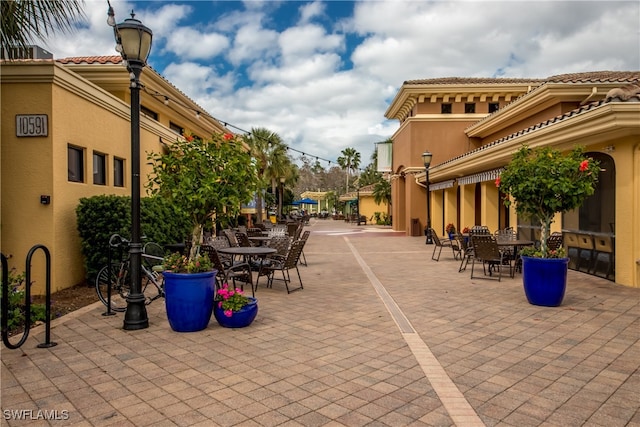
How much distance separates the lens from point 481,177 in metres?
14.3

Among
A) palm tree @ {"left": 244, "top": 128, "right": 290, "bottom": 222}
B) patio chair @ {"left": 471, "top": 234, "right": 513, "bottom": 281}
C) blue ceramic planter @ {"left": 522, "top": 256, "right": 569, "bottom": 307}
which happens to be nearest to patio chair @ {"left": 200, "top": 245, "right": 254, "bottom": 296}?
blue ceramic planter @ {"left": 522, "top": 256, "right": 569, "bottom": 307}

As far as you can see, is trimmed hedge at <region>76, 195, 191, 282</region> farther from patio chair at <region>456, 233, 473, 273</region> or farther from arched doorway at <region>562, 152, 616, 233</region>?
arched doorway at <region>562, 152, 616, 233</region>

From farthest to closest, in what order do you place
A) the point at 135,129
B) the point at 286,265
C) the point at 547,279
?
the point at 286,265 < the point at 547,279 < the point at 135,129

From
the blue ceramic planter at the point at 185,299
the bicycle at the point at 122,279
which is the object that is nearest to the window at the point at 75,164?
the bicycle at the point at 122,279

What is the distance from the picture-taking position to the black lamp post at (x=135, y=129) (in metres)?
5.22

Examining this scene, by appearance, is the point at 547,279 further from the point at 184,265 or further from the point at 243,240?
the point at 243,240

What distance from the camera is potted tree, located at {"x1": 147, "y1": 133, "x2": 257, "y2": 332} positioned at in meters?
5.08

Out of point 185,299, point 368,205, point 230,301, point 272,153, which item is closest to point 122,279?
point 185,299

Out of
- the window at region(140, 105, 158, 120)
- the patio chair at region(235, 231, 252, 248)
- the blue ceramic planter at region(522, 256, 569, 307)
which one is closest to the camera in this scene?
the blue ceramic planter at region(522, 256, 569, 307)

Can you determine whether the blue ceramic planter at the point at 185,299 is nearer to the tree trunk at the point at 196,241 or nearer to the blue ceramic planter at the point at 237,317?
the blue ceramic planter at the point at 237,317

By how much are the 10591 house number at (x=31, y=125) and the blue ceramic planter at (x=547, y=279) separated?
7.82 meters

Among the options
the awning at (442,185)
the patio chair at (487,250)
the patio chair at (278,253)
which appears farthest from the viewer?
the awning at (442,185)

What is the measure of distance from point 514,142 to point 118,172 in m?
9.64

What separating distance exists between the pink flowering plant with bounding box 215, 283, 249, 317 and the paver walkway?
0.25 m
